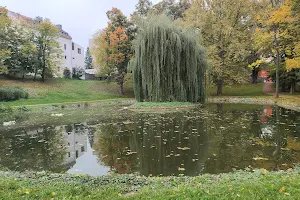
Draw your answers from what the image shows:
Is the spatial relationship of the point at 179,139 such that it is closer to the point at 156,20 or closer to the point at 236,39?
the point at 156,20

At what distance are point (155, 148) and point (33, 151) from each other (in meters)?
3.59

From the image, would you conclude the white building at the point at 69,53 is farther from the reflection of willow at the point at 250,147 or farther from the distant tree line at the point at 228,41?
the reflection of willow at the point at 250,147

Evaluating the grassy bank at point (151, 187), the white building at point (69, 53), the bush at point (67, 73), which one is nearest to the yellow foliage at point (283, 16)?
the grassy bank at point (151, 187)

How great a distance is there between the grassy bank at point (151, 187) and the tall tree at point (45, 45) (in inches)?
1156

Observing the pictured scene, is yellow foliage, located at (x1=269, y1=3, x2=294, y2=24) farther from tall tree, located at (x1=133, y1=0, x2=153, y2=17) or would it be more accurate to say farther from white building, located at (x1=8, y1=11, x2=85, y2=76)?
white building, located at (x1=8, y1=11, x2=85, y2=76)

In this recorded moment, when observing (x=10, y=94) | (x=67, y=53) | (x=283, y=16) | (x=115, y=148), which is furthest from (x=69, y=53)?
(x=115, y=148)

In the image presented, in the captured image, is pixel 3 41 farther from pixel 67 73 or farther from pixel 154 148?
pixel 154 148

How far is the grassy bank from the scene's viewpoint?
11.6 ft

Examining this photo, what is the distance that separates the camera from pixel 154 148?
7383 mm

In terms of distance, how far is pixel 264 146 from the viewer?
728 centimetres

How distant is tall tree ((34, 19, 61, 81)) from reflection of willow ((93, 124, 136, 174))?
77.9 feet

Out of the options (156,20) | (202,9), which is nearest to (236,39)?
(202,9)

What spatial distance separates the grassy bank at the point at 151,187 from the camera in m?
3.53

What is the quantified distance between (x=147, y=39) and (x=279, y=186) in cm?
1622
